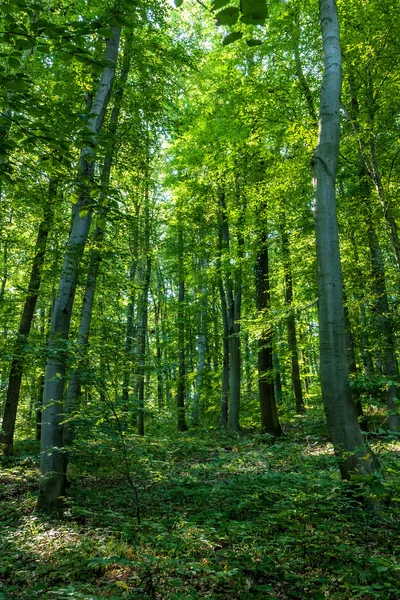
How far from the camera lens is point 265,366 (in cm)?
1151

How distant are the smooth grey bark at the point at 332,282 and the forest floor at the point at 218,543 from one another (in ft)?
0.92

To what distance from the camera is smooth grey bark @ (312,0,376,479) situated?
14.4 ft

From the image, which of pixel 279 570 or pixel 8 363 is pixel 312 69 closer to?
pixel 8 363

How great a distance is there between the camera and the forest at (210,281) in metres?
3.20

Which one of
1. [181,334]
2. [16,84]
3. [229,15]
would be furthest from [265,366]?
[229,15]

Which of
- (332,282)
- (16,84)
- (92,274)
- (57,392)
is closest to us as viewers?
(16,84)

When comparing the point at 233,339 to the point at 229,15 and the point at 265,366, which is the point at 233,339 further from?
the point at 229,15

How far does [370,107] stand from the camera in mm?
7484

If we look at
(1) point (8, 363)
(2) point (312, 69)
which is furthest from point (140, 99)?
(1) point (8, 363)

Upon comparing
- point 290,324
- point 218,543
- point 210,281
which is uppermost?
point 210,281

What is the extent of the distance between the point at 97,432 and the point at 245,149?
31.4 feet

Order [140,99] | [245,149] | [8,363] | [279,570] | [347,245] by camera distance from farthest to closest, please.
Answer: [245,149], [347,245], [140,99], [8,363], [279,570]

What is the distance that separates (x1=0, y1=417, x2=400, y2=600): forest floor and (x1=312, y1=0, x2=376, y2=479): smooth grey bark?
11.1 inches

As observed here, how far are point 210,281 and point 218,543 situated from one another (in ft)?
38.3
